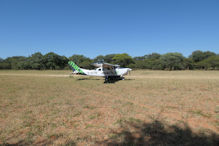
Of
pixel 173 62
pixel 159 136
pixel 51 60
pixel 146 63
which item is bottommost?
pixel 159 136

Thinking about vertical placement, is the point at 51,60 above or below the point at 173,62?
→ above

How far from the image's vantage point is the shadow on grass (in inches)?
119

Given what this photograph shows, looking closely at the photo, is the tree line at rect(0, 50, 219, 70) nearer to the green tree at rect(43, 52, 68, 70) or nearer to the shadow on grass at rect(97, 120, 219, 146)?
the green tree at rect(43, 52, 68, 70)

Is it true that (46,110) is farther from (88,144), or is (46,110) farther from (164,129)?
(164,129)

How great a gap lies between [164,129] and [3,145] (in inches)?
167

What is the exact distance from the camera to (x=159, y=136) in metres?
3.34

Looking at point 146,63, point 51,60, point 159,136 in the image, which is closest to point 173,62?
point 146,63

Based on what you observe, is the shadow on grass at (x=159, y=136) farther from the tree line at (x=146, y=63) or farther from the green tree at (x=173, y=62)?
the green tree at (x=173, y=62)

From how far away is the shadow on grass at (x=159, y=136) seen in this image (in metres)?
3.03

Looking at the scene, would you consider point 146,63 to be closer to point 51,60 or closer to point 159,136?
point 51,60

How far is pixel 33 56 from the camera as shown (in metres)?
64.2

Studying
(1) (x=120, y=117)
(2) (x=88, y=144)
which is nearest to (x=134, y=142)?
(2) (x=88, y=144)

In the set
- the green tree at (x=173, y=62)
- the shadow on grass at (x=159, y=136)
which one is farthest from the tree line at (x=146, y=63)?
the shadow on grass at (x=159, y=136)

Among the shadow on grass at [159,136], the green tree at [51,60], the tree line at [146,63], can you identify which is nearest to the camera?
the shadow on grass at [159,136]
